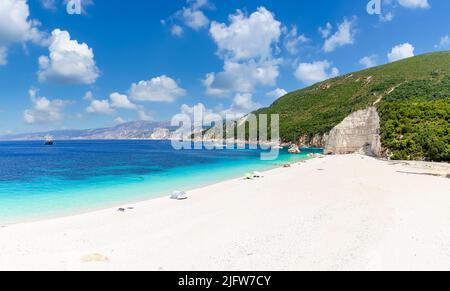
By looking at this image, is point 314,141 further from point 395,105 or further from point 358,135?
point 395,105

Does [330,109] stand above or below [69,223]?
above

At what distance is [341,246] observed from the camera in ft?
25.9

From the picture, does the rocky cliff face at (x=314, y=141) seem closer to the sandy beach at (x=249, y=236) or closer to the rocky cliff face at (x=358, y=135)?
the rocky cliff face at (x=358, y=135)

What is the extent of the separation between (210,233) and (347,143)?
52977 mm

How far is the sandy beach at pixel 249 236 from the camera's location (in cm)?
696

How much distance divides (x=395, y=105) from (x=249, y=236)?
47412mm

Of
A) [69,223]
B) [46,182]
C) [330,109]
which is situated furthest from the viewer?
[330,109]

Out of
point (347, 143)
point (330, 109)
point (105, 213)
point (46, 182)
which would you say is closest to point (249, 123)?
point (330, 109)

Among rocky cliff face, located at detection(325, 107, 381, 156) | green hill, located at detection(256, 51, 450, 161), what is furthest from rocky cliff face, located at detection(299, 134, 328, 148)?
rocky cliff face, located at detection(325, 107, 381, 156)

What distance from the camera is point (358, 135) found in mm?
54375

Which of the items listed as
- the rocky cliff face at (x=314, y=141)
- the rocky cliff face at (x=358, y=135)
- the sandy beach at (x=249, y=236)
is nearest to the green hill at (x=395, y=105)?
the rocky cliff face at (x=314, y=141)

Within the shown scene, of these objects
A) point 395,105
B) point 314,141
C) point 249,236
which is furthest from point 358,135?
point 249,236

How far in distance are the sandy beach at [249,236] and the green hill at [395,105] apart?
23371 mm
